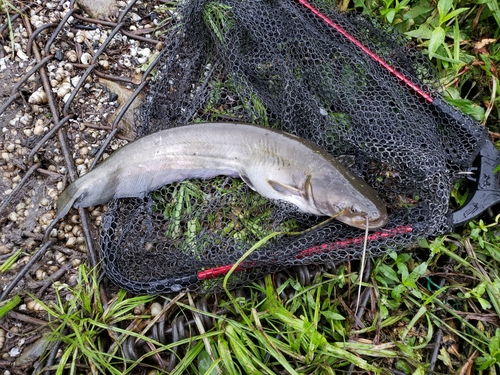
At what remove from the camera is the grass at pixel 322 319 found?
2148 millimetres

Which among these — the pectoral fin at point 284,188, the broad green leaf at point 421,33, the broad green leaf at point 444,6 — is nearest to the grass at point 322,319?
the broad green leaf at point 444,6

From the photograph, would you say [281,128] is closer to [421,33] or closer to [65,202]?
[421,33]

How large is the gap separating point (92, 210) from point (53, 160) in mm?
460

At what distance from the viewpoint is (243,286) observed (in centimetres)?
235

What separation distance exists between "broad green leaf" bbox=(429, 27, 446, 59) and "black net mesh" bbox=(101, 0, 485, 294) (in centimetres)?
13

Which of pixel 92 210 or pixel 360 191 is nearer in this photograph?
pixel 360 191

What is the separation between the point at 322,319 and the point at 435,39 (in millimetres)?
1932

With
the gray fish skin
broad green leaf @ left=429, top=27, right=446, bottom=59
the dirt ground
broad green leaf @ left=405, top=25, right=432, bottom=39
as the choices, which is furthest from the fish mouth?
the dirt ground

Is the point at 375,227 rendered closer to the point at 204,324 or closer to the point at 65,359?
the point at 204,324

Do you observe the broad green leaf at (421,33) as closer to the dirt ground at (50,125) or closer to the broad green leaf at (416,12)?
the broad green leaf at (416,12)

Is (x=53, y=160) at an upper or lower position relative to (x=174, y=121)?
lower

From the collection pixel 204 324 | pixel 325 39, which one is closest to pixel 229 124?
pixel 325 39

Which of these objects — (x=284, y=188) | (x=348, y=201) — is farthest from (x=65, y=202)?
(x=348, y=201)

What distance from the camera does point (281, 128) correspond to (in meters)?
2.61
